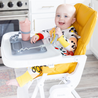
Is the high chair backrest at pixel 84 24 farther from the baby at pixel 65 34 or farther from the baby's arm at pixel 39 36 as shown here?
the baby's arm at pixel 39 36

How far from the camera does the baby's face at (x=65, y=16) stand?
1549mm

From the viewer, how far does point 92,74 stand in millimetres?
2277

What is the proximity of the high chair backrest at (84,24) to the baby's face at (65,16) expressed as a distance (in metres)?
0.06

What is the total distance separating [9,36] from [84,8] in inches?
25.7

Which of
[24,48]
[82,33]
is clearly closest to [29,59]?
[24,48]

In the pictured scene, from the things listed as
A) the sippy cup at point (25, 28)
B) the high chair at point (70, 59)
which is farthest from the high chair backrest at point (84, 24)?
the sippy cup at point (25, 28)

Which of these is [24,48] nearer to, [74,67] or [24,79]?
[24,79]

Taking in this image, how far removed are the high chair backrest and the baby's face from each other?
6 centimetres

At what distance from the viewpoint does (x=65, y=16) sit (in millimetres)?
1569

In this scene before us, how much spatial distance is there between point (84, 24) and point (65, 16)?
19cm

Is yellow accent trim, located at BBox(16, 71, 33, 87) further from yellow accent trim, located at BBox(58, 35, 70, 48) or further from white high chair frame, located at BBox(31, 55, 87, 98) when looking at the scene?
yellow accent trim, located at BBox(58, 35, 70, 48)

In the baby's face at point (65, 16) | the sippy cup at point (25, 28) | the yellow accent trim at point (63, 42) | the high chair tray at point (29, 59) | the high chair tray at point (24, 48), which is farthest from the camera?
the baby's face at point (65, 16)

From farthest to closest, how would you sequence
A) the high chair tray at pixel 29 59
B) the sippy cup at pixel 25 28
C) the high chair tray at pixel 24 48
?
the sippy cup at pixel 25 28, the high chair tray at pixel 24 48, the high chair tray at pixel 29 59

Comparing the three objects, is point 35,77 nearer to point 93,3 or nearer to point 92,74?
point 92,74
